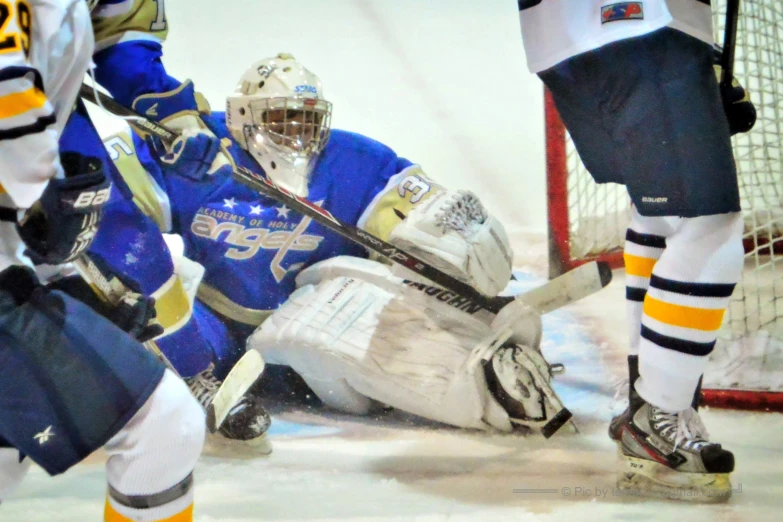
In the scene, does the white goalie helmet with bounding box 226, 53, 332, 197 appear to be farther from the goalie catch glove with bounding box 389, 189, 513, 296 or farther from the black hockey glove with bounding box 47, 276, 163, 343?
the black hockey glove with bounding box 47, 276, 163, 343

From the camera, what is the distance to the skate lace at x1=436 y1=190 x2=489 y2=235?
1.58 m

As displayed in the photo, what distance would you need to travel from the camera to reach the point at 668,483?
116 cm

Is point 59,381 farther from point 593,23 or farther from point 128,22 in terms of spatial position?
point 593,23

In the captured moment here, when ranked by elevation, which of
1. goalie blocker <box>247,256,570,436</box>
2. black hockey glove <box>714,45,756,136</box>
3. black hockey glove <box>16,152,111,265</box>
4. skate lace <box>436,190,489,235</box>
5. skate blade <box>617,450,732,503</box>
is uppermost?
black hockey glove <box>714,45,756,136</box>

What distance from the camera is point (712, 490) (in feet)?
3.74

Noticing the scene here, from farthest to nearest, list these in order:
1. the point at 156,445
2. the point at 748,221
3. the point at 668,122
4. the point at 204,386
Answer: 1. the point at 748,221
2. the point at 204,386
3. the point at 668,122
4. the point at 156,445

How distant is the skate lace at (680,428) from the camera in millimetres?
1159

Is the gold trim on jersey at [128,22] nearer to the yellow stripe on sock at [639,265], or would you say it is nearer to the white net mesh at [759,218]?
the yellow stripe on sock at [639,265]

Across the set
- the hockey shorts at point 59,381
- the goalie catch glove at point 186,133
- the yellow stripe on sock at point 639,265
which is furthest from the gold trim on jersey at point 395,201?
the hockey shorts at point 59,381

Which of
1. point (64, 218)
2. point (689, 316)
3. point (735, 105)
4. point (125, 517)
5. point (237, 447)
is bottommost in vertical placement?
point (237, 447)

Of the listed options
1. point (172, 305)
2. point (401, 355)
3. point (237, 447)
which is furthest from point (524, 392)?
point (172, 305)

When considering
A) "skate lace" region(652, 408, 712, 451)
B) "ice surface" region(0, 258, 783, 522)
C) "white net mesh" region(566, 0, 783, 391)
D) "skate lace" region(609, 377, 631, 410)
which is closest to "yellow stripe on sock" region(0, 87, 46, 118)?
"ice surface" region(0, 258, 783, 522)

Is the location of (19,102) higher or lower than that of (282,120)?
higher

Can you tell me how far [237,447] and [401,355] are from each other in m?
0.33
